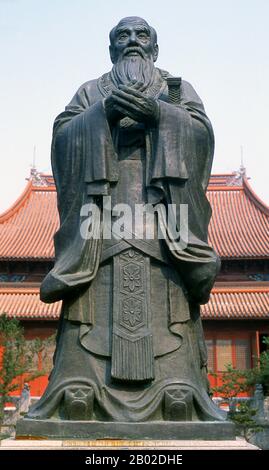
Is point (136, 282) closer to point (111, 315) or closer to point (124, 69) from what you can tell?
point (111, 315)

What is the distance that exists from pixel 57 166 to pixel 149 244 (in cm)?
109

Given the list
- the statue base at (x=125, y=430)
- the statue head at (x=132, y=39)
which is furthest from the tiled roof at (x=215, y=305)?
the statue base at (x=125, y=430)

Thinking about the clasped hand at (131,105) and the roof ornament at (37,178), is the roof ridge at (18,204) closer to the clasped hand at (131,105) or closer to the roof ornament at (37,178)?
the roof ornament at (37,178)

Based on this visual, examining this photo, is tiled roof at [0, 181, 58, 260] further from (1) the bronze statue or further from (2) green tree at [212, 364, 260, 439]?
(1) the bronze statue

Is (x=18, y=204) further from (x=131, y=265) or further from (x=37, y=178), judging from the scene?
(x=131, y=265)

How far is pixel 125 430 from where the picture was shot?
166 inches

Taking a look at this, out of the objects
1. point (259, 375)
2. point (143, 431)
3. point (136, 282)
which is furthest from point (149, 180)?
point (259, 375)

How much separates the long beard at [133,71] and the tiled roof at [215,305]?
784 inches

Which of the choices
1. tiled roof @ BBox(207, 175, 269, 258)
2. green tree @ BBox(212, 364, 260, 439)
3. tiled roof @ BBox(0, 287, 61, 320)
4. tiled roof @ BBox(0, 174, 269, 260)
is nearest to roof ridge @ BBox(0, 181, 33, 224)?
tiled roof @ BBox(0, 174, 269, 260)

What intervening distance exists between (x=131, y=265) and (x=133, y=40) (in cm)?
201

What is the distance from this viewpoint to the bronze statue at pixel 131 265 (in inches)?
175

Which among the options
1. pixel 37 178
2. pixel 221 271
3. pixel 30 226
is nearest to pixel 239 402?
pixel 221 271

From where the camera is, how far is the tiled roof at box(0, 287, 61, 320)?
24.7 metres

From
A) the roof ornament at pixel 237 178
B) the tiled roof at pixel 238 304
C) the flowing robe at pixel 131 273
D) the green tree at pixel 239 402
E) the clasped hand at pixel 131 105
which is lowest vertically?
the flowing robe at pixel 131 273
